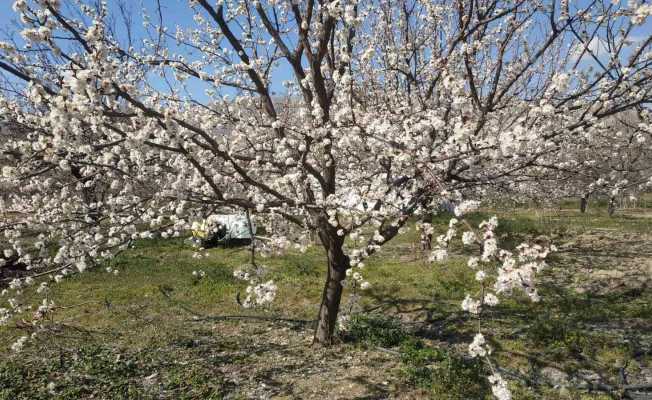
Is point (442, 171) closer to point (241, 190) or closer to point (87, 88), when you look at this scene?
point (241, 190)

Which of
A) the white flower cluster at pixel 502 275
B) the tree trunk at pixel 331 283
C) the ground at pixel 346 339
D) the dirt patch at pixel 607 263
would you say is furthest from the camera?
the dirt patch at pixel 607 263

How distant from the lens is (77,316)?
994cm

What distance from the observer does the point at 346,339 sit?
7.82 meters

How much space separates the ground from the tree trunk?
0.27 m

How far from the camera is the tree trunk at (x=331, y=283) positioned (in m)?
7.05

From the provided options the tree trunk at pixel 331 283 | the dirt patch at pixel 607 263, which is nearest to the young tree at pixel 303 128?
the tree trunk at pixel 331 283

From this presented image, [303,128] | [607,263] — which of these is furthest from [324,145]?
[607,263]

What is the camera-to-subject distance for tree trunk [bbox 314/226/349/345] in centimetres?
705

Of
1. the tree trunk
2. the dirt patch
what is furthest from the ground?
the tree trunk

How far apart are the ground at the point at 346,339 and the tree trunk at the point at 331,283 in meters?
0.27

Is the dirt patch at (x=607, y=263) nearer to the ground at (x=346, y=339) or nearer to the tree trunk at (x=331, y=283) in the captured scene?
the ground at (x=346, y=339)

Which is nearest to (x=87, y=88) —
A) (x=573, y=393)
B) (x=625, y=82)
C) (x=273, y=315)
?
(x=625, y=82)

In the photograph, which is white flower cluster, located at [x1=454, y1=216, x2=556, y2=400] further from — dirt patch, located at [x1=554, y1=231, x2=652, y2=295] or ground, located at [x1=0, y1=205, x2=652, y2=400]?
dirt patch, located at [x1=554, y1=231, x2=652, y2=295]

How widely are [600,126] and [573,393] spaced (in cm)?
353
